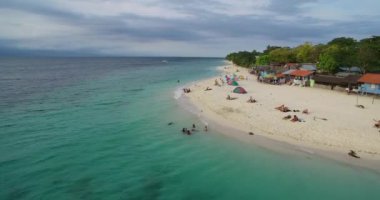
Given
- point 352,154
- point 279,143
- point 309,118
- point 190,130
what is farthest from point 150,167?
point 309,118

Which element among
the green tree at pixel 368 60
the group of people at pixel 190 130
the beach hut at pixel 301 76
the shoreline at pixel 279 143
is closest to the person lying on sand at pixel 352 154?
the shoreline at pixel 279 143

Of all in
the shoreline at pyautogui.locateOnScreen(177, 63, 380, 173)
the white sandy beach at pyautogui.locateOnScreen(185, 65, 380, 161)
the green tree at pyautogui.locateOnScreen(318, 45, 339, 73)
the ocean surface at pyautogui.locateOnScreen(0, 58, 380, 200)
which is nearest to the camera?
the ocean surface at pyautogui.locateOnScreen(0, 58, 380, 200)

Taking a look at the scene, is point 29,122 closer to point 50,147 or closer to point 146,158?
point 50,147

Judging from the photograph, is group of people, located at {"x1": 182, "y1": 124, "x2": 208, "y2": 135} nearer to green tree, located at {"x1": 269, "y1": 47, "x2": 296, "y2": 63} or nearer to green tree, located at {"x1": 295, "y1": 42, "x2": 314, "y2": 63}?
green tree, located at {"x1": 295, "y1": 42, "x2": 314, "y2": 63}

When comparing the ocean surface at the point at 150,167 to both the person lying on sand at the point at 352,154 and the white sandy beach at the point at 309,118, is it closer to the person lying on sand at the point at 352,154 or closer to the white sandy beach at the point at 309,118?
the person lying on sand at the point at 352,154

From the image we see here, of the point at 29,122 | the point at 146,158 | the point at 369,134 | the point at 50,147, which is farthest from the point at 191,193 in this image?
the point at 29,122

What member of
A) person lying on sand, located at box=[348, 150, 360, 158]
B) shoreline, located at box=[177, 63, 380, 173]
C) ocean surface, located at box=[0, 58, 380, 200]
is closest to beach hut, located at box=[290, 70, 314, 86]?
shoreline, located at box=[177, 63, 380, 173]

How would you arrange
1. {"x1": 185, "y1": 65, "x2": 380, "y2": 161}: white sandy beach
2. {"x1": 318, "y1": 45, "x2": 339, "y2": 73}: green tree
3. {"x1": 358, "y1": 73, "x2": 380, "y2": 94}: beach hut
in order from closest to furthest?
1. {"x1": 185, "y1": 65, "x2": 380, "y2": 161}: white sandy beach
2. {"x1": 358, "y1": 73, "x2": 380, "y2": 94}: beach hut
3. {"x1": 318, "y1": 45, "x2": 339, "y2": 73}: green tree
